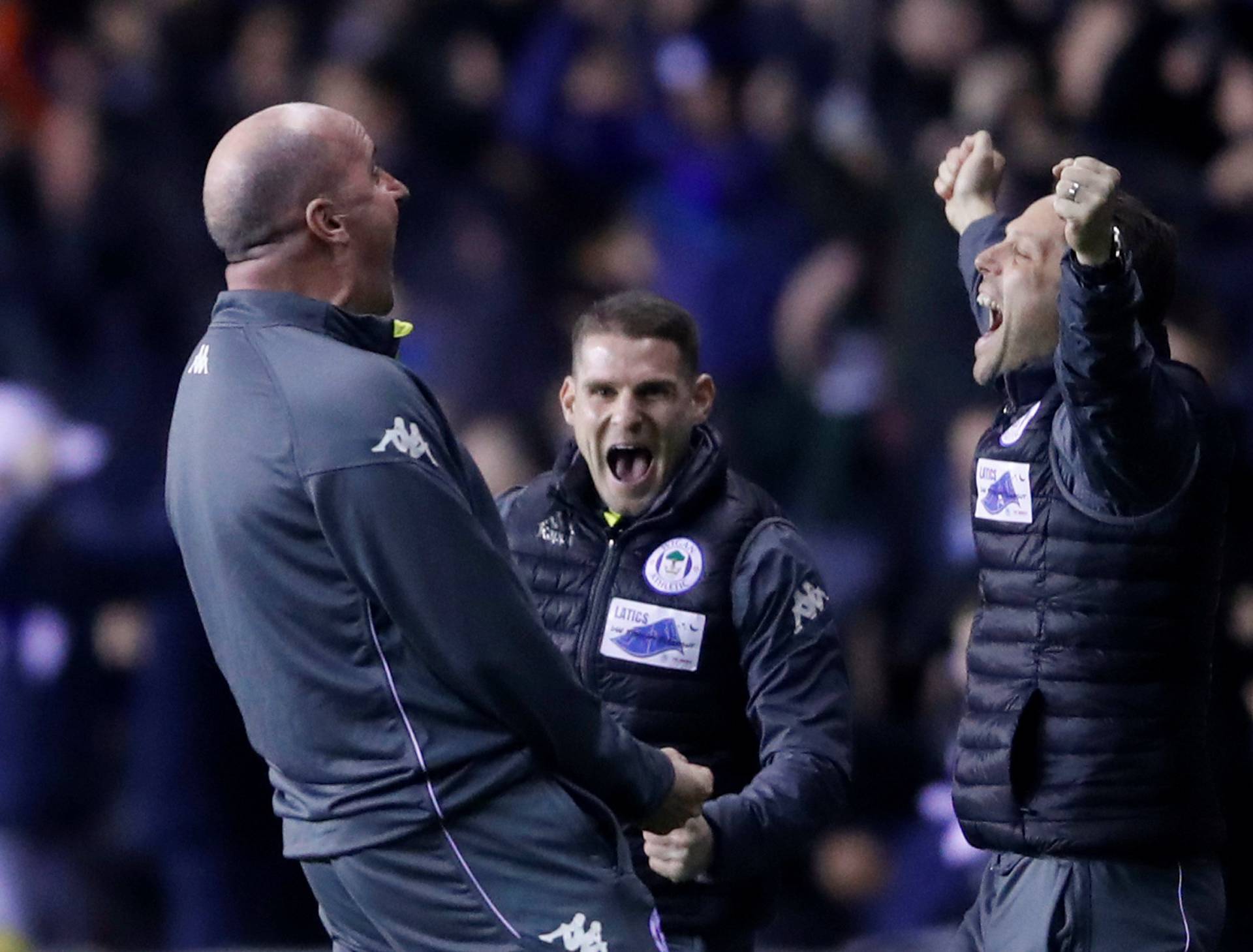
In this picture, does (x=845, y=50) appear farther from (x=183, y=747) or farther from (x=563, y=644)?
(x=563, y=644)

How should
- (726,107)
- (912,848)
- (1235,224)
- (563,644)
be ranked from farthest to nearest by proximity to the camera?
(726,107), (1235,224), (912,848), (563,644)

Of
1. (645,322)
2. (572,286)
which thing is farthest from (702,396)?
(572,286)

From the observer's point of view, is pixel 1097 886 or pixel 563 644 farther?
pixel 563 644

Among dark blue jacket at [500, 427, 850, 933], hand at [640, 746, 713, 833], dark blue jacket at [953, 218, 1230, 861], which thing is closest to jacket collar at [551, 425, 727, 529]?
dark blue jacket at [500, 427, 850, 933]

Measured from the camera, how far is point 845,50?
755 cm

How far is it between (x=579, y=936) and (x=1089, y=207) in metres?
1.26

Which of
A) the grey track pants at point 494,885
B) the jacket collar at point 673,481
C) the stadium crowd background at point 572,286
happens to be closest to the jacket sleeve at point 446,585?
the grey track pants at point 494,885

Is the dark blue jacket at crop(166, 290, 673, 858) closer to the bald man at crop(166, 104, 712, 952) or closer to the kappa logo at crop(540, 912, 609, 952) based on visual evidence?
the bald man at crop(166, 104, 712, 952)

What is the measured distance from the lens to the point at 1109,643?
3.68 metres

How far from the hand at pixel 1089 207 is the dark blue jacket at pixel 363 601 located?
935 mm

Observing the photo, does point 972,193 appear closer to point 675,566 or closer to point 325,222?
point 675,566

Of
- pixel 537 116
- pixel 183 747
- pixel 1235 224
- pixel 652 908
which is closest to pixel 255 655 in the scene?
pixel 652 908

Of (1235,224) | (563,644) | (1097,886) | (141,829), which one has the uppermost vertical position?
(1235,224)

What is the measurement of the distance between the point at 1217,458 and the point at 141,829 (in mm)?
4135
